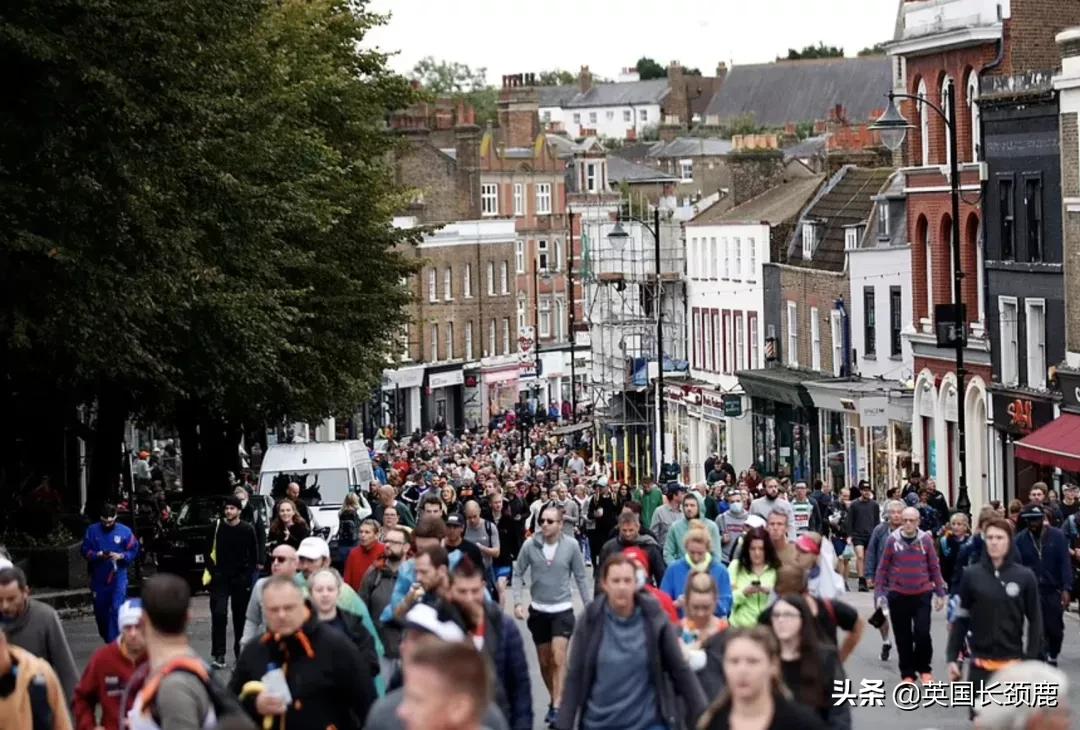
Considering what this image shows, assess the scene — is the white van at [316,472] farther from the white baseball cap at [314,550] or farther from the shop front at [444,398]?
the shop front at [444,398]

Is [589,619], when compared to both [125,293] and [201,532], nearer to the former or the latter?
[125,293]

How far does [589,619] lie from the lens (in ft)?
40.7

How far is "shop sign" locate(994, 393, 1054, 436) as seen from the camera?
45438 millimetres

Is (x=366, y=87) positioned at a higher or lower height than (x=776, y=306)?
higher

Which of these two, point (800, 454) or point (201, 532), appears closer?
point (201, 532)

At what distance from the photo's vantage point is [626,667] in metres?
12.3

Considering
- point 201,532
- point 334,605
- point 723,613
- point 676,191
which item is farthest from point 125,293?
point 676,191

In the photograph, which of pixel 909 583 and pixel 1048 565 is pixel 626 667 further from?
pixel 1048 565

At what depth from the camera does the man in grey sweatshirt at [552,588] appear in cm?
1869

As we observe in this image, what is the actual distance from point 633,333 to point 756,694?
75.9 m

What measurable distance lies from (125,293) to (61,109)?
8.12ft

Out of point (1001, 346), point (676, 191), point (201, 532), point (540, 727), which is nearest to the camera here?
point (540, 727)

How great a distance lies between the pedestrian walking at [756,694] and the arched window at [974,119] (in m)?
41.3

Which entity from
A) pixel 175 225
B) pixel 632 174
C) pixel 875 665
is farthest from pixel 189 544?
pixel 632 174
